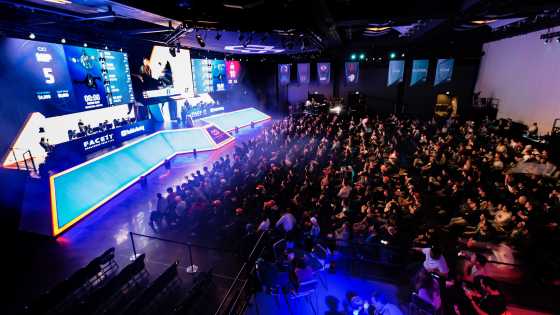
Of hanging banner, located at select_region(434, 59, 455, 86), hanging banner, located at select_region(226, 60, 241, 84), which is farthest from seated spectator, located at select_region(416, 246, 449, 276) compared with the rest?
hanging banner, located at select_region(226, 60, 241, 84)

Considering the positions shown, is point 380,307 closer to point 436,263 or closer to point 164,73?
point 436,263

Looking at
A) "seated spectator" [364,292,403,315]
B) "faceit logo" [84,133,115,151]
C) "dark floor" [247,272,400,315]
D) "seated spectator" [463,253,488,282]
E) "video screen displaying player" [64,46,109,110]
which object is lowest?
"dark floor" [247,272,400,315]

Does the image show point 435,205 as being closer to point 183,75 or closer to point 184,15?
point 184,15

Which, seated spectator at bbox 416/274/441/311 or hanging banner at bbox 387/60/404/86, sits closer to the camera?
seated spectator at bbox 416/274/441/311

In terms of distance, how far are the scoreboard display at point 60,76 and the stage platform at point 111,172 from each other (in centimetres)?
225

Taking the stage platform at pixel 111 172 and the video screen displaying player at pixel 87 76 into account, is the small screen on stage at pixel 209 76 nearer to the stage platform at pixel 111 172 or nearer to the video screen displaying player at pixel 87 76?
the stage platform at pixel 111 172

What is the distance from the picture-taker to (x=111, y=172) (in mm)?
10586

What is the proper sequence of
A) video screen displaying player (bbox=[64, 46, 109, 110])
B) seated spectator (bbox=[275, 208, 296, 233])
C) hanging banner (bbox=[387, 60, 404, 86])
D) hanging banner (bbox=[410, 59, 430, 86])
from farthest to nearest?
hanging banner (bbox=[387, 60, 404, 86]), hanging banner (bbox=[410, 59, 430, 86]), video screen displaying player (bbox=[64, 46, 109, 110]), seated spectator (bbox=[275, 208, 296, 233])

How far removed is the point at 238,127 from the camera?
20719 millimetres

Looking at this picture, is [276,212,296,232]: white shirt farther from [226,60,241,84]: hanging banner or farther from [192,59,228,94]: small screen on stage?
[226,60,241,84]: hanging banner

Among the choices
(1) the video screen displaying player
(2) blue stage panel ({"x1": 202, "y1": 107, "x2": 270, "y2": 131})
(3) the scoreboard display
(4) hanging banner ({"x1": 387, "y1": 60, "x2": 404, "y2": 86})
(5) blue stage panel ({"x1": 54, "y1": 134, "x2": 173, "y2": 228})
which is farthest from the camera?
(4) hanging banner ({"x1": 387, "y1": 60, "x2": 404, "y2": 86})

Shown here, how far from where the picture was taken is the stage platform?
782 centimetres

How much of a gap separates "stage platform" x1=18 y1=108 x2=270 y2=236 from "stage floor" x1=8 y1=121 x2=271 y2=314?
0.33 metres

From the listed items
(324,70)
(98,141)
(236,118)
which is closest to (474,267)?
(98,141)
